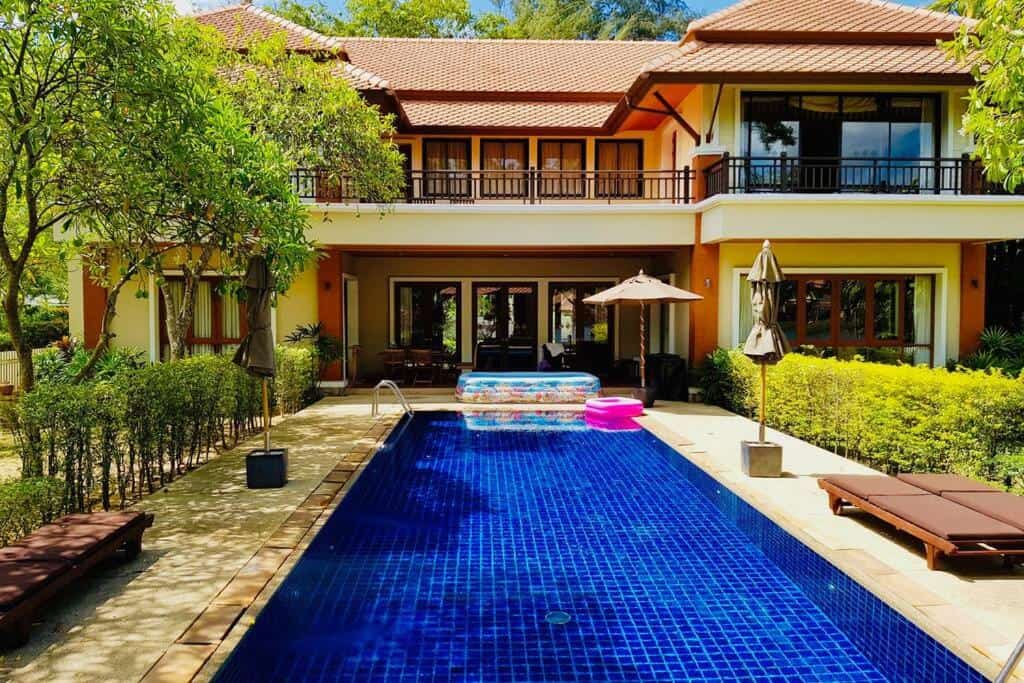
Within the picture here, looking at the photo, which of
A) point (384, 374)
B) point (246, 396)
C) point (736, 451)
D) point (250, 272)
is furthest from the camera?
point (384, 374)

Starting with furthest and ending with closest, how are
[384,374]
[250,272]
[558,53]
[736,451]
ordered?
1. [558,53]
2. [384,374]
3. [736,451]
4. [250,272]

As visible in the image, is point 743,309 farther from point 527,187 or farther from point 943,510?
point 943,510

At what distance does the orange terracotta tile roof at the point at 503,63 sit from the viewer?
70.2ft

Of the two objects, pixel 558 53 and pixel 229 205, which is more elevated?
pixel 558 53

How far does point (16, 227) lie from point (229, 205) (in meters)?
5.21

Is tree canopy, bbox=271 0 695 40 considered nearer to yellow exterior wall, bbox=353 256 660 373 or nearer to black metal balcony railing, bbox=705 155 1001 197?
yellow exterior wall, bbox=353 256 660 373

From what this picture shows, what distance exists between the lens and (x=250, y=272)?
28.5 feet

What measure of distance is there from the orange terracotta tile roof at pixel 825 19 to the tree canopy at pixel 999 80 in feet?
33.7

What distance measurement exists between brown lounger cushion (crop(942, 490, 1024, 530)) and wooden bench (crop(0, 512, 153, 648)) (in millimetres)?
7091

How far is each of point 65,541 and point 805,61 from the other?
15561 millimetres

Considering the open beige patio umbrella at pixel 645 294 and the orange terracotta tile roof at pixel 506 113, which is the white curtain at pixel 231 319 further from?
the open beige patio umbrella at pixel 645 294

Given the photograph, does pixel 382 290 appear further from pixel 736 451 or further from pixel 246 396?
pixel 736 451

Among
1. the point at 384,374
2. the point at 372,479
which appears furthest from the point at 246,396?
the point at 384,374

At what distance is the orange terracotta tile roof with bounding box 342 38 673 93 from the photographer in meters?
21.4
